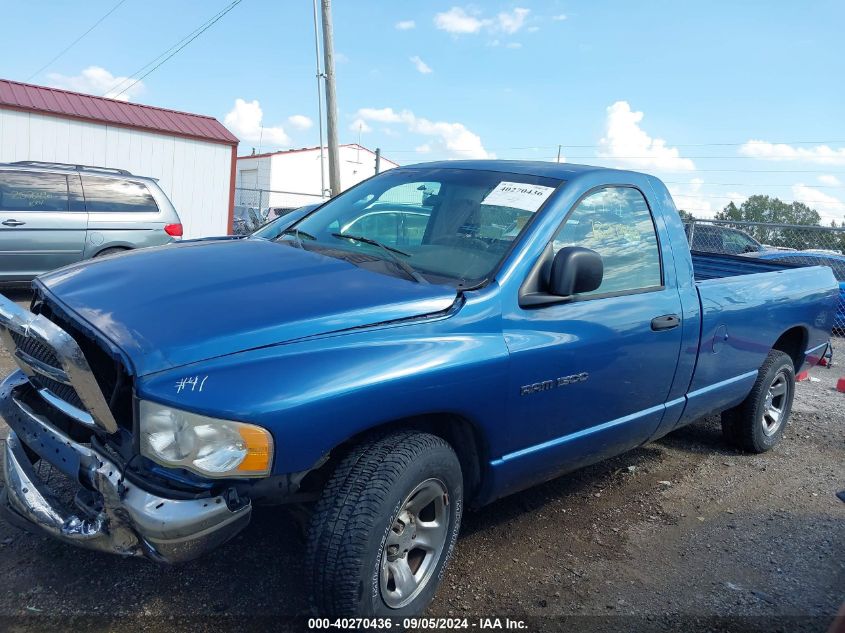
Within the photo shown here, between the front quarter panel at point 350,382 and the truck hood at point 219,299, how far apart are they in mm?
61

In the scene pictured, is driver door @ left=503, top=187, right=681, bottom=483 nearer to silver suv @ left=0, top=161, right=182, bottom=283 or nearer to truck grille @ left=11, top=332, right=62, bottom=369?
truck grille @ left=11, top=332, right=62, bottom=369

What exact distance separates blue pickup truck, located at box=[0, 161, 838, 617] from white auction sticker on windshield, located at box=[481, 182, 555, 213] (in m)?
0.01

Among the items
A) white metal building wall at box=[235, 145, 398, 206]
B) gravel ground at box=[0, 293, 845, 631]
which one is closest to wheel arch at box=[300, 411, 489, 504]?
gravel ground at box=[0, 293, 845, 631]

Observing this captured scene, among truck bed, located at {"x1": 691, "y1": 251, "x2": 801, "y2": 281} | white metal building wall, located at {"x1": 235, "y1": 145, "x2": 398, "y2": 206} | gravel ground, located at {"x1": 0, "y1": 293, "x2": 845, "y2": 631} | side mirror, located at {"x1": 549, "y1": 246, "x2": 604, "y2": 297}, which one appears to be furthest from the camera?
white metal building wall, located at {"x1": 235, "y1": 145, "x2": 398, "y2": 206}

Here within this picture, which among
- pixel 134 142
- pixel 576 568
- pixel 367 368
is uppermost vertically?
pixel 134 142

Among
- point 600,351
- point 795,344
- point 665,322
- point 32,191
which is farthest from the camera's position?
point 32,191

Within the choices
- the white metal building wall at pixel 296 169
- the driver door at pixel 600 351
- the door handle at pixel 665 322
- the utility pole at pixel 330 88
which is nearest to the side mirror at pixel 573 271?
the driver door at pixel 600 351

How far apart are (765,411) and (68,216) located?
800 centimetres

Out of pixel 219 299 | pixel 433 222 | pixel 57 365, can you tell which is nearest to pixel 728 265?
pixel 433 222

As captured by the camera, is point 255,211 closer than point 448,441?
No

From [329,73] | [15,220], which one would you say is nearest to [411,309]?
[15,220]

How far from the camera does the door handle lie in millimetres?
3558

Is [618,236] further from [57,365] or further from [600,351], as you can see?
[57,365]

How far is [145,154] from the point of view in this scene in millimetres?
14336
